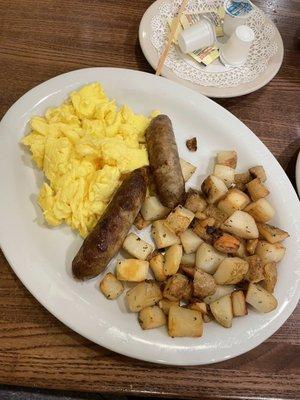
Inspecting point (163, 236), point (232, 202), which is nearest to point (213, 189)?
point (232, 202)

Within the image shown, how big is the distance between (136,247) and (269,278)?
54 cm

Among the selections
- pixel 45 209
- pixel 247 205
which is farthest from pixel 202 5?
pixel 45 209

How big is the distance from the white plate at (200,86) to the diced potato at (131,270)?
1013 mm

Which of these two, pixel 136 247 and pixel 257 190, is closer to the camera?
pixel 136 247

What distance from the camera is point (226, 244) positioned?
154cm

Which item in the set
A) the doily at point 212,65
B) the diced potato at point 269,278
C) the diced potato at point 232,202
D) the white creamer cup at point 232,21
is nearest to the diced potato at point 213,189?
the diced potato at point 232,202

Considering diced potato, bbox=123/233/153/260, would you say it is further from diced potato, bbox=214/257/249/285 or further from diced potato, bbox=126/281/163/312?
diced potato, bbox=214/257/249/285

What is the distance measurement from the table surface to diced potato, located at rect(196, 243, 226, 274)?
0.36 meters

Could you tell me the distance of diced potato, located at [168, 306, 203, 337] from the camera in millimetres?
1387

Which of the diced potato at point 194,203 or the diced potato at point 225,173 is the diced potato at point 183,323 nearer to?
the diced potato at point 194,203

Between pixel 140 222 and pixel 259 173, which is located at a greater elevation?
pixel 259 173

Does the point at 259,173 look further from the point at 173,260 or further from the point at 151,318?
the point at 151,318

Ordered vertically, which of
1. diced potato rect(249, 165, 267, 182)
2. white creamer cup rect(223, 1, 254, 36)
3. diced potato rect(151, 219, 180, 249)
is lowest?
diced potato rect(151, 219, 180, 249)

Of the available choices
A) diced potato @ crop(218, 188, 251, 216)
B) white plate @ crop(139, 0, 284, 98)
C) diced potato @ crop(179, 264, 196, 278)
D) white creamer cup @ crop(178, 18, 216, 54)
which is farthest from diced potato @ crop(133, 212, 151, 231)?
white creamer cup @ crop(178, 18, 216, 54)
